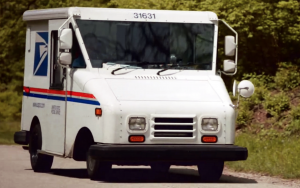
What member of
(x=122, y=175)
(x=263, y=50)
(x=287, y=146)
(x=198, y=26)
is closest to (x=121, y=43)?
(x=198, y=26)

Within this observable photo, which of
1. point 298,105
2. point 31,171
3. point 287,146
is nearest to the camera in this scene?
point 31,171

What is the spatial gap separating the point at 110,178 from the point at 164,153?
63.1 inches

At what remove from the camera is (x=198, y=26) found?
1407 cm

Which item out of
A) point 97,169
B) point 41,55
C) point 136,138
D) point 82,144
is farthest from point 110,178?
point 41,55

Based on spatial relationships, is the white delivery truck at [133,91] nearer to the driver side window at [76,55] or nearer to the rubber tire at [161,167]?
the driver side window at [76,55]

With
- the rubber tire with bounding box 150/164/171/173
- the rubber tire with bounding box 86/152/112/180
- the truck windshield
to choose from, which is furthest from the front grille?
the rubber tire with bounding box 150/164/171/173

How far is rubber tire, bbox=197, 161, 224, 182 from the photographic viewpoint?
44.6 feet

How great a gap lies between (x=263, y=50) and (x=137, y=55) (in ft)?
33.1

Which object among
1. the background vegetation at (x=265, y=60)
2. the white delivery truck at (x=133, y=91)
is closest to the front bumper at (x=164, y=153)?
the white delivery truck at (x=133, y=91)

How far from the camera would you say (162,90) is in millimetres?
12992

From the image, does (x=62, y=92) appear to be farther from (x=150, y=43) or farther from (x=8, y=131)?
(x=8, y=131)

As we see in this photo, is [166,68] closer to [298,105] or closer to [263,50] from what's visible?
[298,105]

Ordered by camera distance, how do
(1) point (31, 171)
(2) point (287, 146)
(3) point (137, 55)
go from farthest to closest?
1. (2) point (287, 146)
2. (1) point (31, 171)
3. (3) point (137, 55)

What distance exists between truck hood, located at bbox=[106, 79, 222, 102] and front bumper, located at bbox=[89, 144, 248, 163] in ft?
2.28
